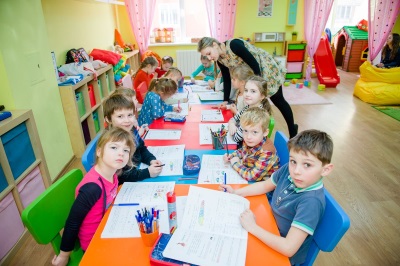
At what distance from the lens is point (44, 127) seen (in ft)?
8.18

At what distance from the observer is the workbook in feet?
2.95

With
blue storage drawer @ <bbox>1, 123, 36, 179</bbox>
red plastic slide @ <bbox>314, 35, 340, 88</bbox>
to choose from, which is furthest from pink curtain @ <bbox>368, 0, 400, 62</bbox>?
blue storage drawer @ <bbox>1, 123, 36, 179</bbox>

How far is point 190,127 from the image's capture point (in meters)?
2.11

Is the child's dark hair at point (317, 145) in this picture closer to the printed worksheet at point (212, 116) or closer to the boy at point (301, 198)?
the boy at point (301, 198)

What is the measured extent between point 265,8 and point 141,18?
267 cm

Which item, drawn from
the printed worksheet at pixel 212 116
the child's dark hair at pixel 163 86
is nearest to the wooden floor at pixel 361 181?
the printed worksheet at pixel 212 116

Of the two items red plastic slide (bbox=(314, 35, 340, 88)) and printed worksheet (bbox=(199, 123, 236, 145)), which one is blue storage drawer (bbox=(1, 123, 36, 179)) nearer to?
printed worksheet (bbox=(199, 123, 236, 145))

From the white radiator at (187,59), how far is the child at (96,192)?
5.06 meters

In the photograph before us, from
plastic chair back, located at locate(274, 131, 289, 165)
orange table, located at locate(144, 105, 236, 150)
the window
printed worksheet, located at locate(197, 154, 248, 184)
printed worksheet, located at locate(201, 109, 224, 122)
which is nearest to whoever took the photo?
printed worksheet, located at locate(197, 154, 248, 184)

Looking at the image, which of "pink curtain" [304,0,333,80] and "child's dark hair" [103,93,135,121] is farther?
"pink curtain" [304,0,333,80]

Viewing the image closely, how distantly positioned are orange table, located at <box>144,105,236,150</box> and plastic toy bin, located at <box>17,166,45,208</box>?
0.96 m

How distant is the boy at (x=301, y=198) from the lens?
3.20 ft

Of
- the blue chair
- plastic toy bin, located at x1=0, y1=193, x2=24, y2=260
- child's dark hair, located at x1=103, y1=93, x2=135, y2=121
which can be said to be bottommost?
plastic toy bin, located at x1=0, y1=193, x2=24, y2=260

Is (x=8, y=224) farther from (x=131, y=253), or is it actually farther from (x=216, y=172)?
(x=216, y=172)
